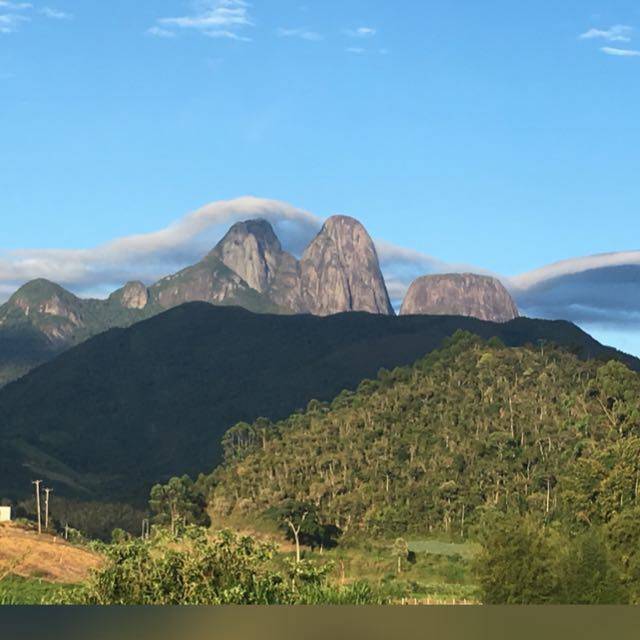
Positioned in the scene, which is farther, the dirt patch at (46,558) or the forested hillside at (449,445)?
the forested hillside at (449,445)

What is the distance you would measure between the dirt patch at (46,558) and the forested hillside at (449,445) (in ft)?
148

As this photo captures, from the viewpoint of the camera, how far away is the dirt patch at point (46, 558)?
265 feet

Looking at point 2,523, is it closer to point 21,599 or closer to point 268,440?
point 21,599

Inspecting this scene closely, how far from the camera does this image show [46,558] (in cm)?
8506

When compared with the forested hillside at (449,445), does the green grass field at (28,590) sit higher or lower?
lower

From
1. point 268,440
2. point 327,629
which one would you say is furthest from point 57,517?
point 327,629

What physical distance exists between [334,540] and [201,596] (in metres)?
87.3

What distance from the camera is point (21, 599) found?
66562 millimetres

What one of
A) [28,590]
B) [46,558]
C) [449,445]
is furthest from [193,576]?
[449,445]

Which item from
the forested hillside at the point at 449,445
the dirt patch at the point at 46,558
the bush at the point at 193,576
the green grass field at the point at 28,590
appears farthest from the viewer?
the forested hillside at the point at 449,445

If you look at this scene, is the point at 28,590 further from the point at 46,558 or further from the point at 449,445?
the point at 449,445

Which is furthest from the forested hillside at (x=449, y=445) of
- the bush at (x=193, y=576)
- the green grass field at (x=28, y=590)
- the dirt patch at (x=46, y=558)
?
the bush at (x=193, y=576)

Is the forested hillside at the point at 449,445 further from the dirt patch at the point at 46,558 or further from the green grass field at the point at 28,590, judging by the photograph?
the green grass field at the point at 28,590

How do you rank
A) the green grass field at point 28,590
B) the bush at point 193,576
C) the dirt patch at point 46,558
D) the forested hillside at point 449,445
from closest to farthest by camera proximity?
1. the bush at point 193,576
2. the green grass field at point 28,590
3. the dirt patch at point 46,558
4. the forested hillside at point 449,445
